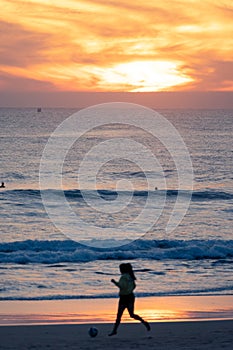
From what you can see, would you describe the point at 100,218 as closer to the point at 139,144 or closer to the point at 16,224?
the point at 16,224

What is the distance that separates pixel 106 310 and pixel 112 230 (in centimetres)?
1712

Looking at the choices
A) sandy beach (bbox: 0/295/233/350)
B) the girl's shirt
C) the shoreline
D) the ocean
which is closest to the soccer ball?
sandy beach (bbox: 0/295/233/350)

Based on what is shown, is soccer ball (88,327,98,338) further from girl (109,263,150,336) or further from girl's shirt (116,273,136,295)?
girl's shirt (116,273,136,295)

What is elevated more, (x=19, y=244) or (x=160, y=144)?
(x=160, y=144)

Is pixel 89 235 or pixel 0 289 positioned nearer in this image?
pixel 0 289

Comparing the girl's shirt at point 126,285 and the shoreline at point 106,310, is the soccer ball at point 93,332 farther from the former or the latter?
the shoreline at point 106,310

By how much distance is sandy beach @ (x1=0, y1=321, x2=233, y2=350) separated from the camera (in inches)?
527

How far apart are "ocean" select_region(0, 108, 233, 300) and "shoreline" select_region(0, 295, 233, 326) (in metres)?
0.73

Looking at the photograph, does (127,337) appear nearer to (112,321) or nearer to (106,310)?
(112,321)

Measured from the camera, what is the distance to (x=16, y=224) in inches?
1371

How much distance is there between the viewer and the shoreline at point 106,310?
1609 cm

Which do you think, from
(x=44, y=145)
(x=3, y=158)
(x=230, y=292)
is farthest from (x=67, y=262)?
(x=44, y=145)

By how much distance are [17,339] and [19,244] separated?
15.4 m

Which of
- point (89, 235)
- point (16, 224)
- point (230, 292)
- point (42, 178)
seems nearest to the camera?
point (230, 292)
